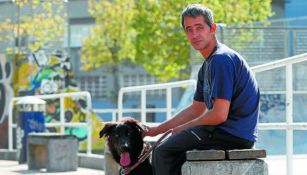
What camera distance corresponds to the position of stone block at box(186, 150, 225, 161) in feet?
19.2

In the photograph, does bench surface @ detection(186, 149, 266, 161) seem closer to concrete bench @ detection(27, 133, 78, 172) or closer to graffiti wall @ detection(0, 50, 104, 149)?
concrete bench @ detection(27, 133, 78, 172)

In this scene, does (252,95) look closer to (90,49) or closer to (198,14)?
(198,14)

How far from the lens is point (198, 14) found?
231 inches

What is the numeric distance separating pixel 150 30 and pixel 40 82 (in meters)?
11.0

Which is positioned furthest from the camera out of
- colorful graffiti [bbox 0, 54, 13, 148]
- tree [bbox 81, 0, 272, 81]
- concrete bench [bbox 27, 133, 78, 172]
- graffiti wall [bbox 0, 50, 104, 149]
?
tree [bbox 81, 0, 272, 81]

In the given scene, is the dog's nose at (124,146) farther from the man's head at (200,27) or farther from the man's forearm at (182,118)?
the man's head at (200,27)

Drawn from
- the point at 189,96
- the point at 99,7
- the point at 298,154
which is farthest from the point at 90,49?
the point at 298,154

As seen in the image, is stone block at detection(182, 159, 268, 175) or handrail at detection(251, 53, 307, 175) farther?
handrail at detection(251, 53, 307, 175)

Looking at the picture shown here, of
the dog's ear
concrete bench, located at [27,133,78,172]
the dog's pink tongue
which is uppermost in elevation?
the dog's ear

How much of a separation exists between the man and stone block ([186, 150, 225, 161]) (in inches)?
2.9

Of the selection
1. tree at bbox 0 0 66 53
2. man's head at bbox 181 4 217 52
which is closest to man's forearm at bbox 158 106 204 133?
man's head at bbox 181 4 217 52

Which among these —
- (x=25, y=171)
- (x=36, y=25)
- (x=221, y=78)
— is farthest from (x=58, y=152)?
(x=221, y=78)

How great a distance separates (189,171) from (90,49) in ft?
132

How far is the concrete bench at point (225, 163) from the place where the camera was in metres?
5.88
